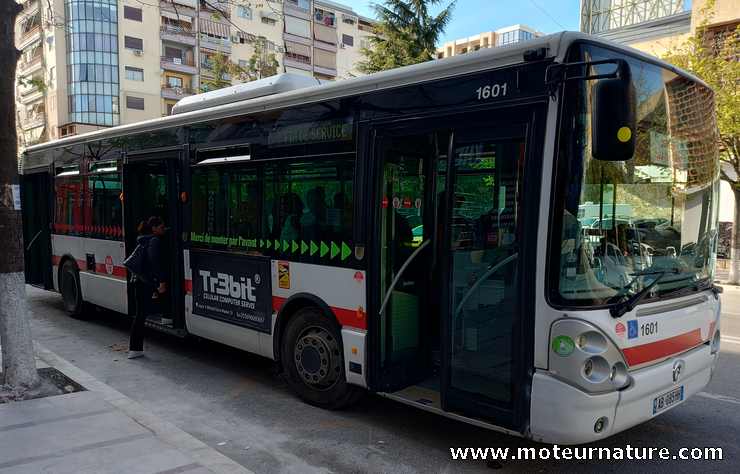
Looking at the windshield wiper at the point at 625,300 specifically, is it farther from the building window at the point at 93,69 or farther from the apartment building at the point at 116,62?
the building window at the point at 93,69

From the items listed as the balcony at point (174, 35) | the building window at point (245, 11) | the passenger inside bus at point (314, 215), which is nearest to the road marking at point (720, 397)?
the passenger inside bus at point (314, 215)

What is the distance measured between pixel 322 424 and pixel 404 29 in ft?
79.4

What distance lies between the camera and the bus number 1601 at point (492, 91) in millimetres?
4039

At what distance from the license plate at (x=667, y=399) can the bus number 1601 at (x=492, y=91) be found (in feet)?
7.74

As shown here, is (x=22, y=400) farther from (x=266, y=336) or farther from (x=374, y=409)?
(x=374, y=409)

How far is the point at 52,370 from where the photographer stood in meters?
6.31

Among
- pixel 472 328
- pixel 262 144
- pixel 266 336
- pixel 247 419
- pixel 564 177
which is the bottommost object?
pixel 247 419

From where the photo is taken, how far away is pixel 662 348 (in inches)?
160

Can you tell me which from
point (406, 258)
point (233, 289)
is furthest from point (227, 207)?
point (406, 258)

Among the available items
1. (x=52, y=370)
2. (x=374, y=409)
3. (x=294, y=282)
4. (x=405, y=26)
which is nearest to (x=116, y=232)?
(x=52, y=370)

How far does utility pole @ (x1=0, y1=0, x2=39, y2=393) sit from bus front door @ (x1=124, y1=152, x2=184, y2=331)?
6.02ft

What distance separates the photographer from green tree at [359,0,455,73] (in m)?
26.3

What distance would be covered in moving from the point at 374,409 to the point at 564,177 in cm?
305

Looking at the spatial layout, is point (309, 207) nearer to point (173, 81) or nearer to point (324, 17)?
point (173, 81)
